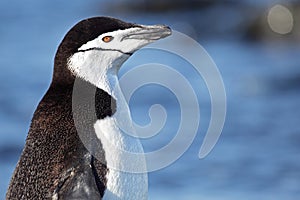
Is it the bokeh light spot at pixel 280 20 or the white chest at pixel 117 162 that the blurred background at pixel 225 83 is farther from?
the white chest at pixel 117 162

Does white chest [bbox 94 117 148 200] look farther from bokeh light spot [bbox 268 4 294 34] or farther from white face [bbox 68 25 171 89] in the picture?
bokeh light spot [bbox 268 4 294 34]

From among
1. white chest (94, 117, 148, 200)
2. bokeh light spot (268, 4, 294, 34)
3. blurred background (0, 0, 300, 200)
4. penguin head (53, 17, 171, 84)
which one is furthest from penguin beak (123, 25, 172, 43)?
bokeh light spot (268, 4, 294, 34)

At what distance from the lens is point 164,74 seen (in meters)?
12.5

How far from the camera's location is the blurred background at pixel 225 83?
9.40 meters

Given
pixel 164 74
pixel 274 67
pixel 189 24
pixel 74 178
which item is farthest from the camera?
pixel 189 24

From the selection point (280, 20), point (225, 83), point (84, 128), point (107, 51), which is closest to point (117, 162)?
point (84, 128)

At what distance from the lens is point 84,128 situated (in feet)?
15.0

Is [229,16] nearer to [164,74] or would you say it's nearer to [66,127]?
[164,74]

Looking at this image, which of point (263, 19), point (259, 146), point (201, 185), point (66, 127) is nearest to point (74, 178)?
point (66, 127)

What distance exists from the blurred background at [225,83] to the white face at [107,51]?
167 inches

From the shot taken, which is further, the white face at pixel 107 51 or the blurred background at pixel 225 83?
the blurred background at pixel 225 83

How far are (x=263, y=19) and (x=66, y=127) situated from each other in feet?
34.1

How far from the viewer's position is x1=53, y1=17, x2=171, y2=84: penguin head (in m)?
Result: 4.55

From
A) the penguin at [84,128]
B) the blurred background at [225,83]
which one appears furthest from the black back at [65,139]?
the blurred background at [225,83]
